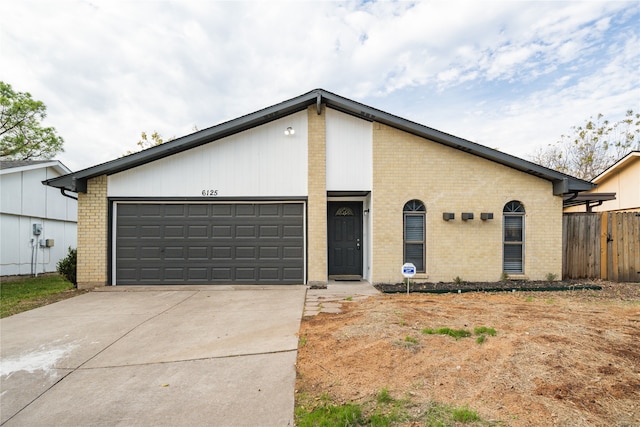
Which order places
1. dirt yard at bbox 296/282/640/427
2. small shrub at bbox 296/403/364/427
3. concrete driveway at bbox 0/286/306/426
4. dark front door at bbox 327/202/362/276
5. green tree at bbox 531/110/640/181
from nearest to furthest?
small shrub at bbox 296/403/364/427
dirt yard at bbox 296/282/640/427
concrete driveway at bbox 0/286/306/426
dark front door at bbox 327/202/362/276
green tree at bbox 531/110/640/181

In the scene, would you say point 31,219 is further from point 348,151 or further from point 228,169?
point 348,151

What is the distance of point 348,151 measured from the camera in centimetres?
893

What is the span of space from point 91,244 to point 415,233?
891 centimetres

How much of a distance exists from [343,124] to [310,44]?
4152 mm

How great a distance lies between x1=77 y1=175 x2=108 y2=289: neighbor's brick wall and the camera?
29.0 ft

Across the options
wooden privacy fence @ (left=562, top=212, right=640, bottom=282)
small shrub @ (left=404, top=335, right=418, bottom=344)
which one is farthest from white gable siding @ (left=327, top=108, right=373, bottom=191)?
wooden privacy fence @ (left=562, top=212, right=640, bottom=282)

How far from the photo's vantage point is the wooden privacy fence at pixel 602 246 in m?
8.96

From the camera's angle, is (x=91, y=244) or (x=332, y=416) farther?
(x=91, y=244)

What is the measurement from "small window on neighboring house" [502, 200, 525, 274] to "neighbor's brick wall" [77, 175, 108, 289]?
36.1ft

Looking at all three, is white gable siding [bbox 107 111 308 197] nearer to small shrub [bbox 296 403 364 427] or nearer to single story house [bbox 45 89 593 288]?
single story house [bbox 45 89 593 288]

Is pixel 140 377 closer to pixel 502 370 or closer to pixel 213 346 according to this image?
pixel 213 346

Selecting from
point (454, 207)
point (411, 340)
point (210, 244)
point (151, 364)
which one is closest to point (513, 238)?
point (454, 207)

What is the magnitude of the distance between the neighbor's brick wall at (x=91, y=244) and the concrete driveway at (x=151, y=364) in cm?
205

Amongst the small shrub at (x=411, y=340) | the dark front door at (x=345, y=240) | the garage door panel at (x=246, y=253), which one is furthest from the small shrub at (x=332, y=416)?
the dark front door at (x=345, y=240)
